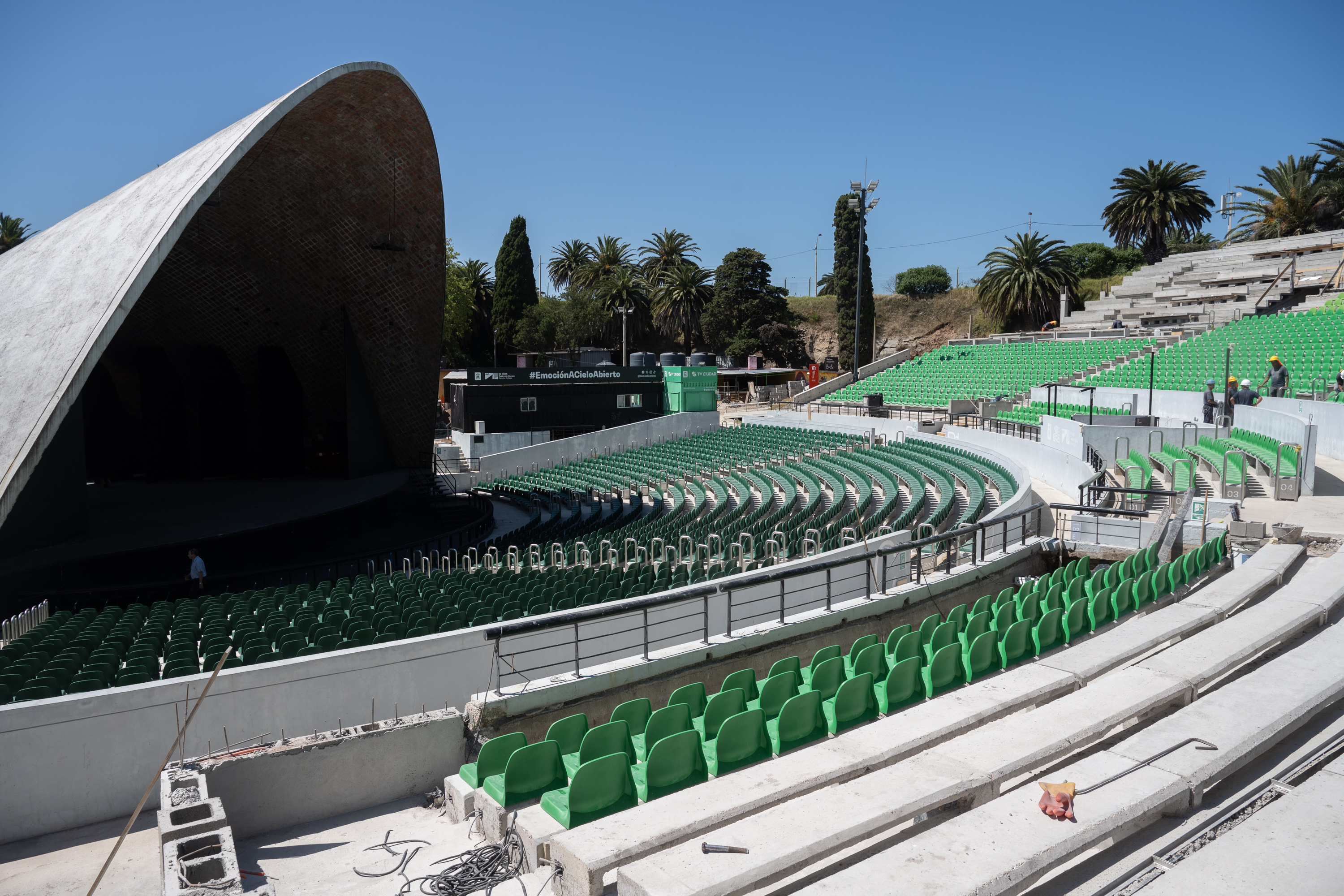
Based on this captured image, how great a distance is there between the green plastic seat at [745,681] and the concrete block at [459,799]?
2446mm

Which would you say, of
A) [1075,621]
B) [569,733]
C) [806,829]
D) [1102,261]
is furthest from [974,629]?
[1102,261]

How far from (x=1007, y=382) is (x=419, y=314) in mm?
25563

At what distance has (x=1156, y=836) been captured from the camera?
16.6 ft

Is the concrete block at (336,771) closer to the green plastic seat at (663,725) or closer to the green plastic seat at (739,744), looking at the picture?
the green plastic seat at (663,725)

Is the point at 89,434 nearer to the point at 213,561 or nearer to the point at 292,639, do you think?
the point at 213,561

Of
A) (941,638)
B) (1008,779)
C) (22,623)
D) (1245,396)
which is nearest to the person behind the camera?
(1008,779)

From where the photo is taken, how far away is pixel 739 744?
655cm

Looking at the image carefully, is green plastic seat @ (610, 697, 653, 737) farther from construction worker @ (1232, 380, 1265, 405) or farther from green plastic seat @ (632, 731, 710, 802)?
construction worker @ (1232, 380, 1265, 405)

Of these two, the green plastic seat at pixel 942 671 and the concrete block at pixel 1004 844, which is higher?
the concrete block at pixel 1004 844

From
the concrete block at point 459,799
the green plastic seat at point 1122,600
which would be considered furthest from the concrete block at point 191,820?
the green plastic seat at point 1122,600

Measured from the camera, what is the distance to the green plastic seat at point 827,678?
25.3 feet

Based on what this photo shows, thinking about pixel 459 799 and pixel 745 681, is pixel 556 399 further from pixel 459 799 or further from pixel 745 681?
pixel 459 799

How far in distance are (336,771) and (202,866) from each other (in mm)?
2044

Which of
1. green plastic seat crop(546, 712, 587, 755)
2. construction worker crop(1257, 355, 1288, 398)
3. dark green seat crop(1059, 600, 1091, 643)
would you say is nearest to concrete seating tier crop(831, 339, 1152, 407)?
construction worker crop(1257, 355, 1288, 398)
